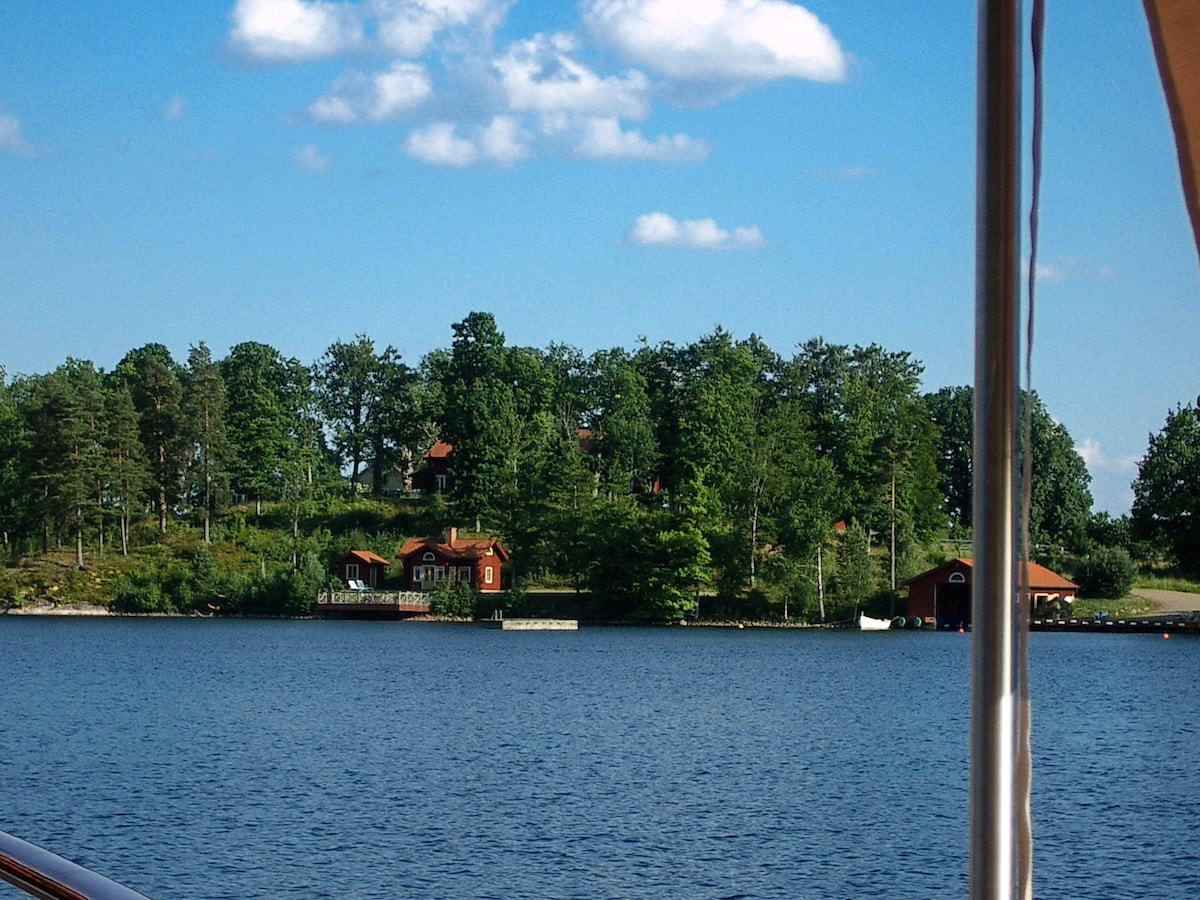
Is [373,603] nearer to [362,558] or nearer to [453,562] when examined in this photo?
[362,558]

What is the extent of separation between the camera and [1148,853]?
18.8 metres

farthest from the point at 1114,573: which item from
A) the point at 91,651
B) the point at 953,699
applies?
the point at 91,651

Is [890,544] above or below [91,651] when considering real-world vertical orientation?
above

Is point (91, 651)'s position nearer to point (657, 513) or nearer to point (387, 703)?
point (387, 703)

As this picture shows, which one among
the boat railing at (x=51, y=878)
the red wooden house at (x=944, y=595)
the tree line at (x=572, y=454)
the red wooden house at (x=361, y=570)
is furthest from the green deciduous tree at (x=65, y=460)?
the boat railing at (x=51, y=878)

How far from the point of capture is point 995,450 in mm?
1330

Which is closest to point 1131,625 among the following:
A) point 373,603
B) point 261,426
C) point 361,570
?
point 373,603

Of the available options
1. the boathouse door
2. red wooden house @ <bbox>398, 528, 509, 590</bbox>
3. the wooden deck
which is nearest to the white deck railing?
the wooden deck

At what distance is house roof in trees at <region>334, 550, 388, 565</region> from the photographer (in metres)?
67.1

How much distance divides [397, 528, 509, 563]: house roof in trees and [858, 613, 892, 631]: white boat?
16.3 m

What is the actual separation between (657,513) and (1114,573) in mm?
18996

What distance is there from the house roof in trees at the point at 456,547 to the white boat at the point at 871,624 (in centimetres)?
1635

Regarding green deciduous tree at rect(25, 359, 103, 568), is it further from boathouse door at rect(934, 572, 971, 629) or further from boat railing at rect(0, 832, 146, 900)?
boat railing at rect(0, 832, 146, 900)

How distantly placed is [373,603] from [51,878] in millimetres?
65968
